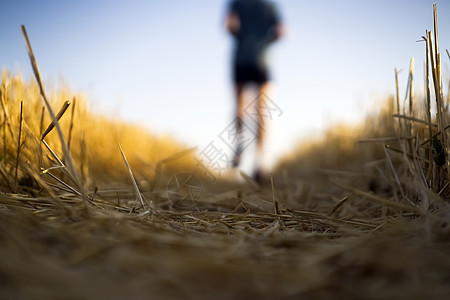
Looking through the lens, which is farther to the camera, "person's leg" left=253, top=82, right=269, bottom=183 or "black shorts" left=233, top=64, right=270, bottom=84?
"black shorts" left=233, top=64, right=270, bottom=84

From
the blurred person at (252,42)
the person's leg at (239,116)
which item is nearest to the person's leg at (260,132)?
the blurred person at (252,42)

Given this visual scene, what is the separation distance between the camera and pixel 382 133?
1.55 meters

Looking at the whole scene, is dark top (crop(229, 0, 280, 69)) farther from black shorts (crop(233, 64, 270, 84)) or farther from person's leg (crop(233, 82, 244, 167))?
person's leg (crop(233, 82, 244, 167))

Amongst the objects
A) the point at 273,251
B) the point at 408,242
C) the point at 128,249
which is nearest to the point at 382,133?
the point at 408,242

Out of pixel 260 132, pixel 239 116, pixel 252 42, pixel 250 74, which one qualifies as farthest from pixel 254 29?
pixel 260 132

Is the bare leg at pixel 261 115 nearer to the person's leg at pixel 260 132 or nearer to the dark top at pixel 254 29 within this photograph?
the person's leg at pixel 260 132

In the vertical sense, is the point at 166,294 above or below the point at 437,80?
below

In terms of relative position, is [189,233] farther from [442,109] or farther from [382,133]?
[382,133]

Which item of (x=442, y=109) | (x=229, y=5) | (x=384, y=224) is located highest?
(x=229, y=5)

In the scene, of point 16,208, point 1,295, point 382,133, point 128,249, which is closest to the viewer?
point 1,295

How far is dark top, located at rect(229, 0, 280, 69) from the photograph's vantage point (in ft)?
8.91

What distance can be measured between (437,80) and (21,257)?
0.89 meters

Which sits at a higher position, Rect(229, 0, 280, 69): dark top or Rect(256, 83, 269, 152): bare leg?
Rect(229, 0, 280, 69): dark top

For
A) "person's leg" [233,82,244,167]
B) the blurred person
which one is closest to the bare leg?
the blurred person
